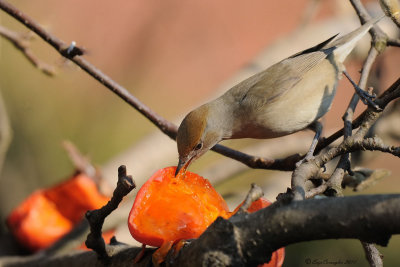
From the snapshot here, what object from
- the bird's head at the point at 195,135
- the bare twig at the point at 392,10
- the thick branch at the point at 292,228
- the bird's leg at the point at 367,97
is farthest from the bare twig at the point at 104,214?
the bare twig at the point at 392,10

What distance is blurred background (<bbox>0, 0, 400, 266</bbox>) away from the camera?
219 inches

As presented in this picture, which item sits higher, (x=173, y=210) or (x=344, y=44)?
(x=344, y=44)

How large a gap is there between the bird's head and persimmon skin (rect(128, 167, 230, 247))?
1.95 ft

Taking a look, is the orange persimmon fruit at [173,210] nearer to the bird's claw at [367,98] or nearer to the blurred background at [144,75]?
the bird's claw at [367,98]

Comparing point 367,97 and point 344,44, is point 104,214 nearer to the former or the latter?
point 367,97

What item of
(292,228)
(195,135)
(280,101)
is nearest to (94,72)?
(195,135)

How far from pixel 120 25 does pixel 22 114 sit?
7.90 feet

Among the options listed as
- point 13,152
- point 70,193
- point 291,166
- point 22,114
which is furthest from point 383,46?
point 22,114

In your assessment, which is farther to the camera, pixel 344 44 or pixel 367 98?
pixel 344 44

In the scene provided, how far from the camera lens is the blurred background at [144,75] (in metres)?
5.55

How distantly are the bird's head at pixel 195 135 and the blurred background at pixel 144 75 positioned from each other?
5.13 ft

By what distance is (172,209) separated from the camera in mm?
1853

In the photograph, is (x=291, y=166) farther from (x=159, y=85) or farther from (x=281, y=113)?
(x=159, y=85)

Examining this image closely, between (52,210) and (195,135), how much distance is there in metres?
1.24
